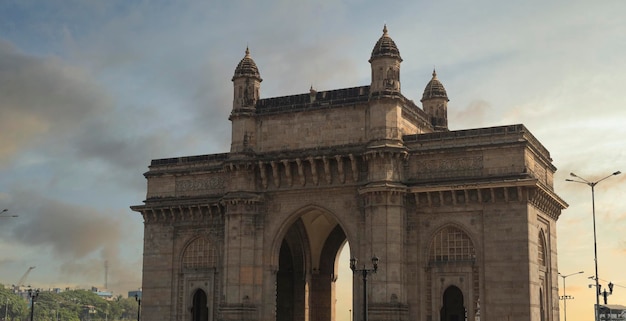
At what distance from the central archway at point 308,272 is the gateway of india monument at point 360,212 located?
108 millimetres

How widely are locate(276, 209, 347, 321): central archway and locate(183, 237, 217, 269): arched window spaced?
4.80 metres

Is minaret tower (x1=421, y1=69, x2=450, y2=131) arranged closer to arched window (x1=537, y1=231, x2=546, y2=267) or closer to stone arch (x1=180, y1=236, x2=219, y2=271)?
arched window (x1=537, y1=231, x2=546, y2=267)

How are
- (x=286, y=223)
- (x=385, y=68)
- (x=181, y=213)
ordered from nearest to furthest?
1. (x=385, y=68)
2. (x=286, y=223)
3. (x=181, y=213)

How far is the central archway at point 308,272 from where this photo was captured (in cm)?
4997

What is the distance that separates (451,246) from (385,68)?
9.60 meters

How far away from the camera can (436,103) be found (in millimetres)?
52781

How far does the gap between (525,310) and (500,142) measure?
25.8ft

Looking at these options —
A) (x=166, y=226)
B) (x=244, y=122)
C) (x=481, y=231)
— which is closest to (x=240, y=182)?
→ (x=244, y=122)

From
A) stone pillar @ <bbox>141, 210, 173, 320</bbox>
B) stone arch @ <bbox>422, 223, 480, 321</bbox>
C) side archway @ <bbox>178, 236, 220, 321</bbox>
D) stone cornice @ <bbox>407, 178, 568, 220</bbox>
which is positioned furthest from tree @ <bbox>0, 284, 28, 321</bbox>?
stone cornice @ <bbox>407, 178, 568, 220</bbox>

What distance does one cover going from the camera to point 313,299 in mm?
50844

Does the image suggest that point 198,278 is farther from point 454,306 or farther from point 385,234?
point 454,306

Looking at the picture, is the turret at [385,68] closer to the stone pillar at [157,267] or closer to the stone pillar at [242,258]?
the stone pillar at [242,258]

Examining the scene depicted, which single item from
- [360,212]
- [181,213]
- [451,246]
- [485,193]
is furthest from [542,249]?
[181,213]

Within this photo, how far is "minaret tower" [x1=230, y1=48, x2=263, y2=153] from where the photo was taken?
1767 inches
